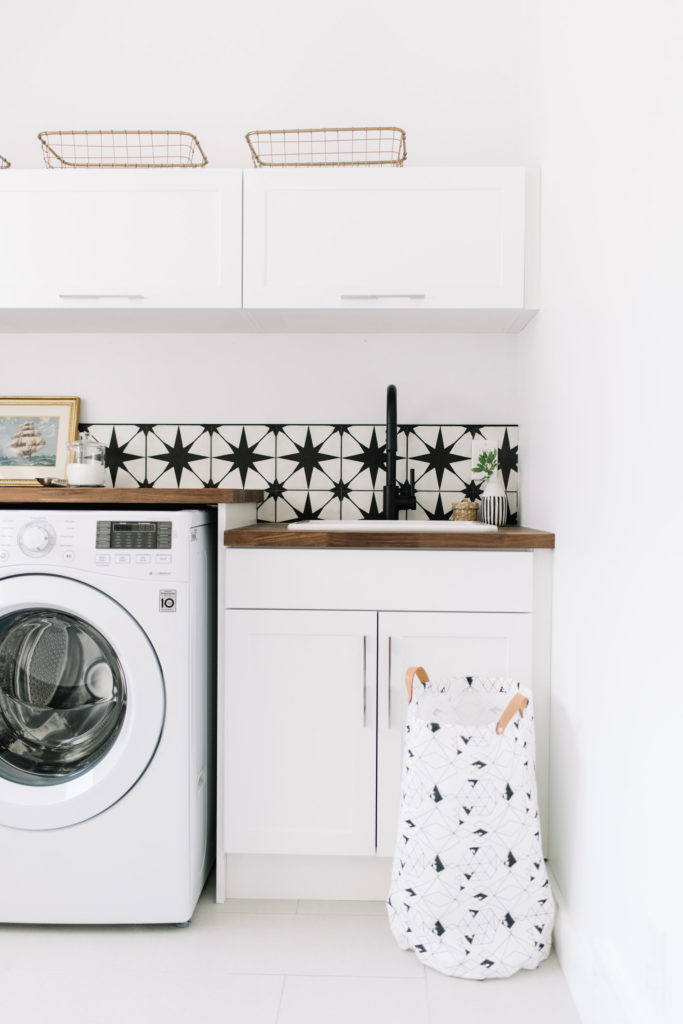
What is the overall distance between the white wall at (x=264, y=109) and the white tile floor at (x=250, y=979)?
1.49 meters

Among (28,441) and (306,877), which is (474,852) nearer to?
(306,877)

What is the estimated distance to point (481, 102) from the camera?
88.4 inches

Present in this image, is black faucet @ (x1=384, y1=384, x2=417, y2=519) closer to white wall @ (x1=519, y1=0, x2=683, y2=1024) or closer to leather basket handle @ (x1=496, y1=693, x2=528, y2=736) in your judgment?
white wall @ (x1=519, y1=0, x2=683, y2=1024)

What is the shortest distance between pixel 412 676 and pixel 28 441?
1551 mm

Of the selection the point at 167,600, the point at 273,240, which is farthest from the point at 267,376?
the point at 167,600

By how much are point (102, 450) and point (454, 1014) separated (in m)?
→ 1.78

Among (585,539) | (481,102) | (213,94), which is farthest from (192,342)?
(585,539)

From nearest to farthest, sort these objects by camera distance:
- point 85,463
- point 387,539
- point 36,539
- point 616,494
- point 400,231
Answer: point 616,494, point 36,539, point 387,539, point 400,231, point 85,463

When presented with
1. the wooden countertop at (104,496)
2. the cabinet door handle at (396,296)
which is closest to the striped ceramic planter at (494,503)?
the cabinet door handle at (396,296)

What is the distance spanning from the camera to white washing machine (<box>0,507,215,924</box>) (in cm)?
155

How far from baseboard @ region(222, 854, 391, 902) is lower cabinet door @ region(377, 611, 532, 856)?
3.8 inches

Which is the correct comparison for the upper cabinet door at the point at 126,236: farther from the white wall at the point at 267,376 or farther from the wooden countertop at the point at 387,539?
the wooden countertop at the point at 387,539

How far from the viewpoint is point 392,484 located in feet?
7.08

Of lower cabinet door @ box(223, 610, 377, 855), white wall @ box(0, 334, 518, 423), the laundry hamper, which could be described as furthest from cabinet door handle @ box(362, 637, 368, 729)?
white wall @ box(0, 334, 518, 423)
